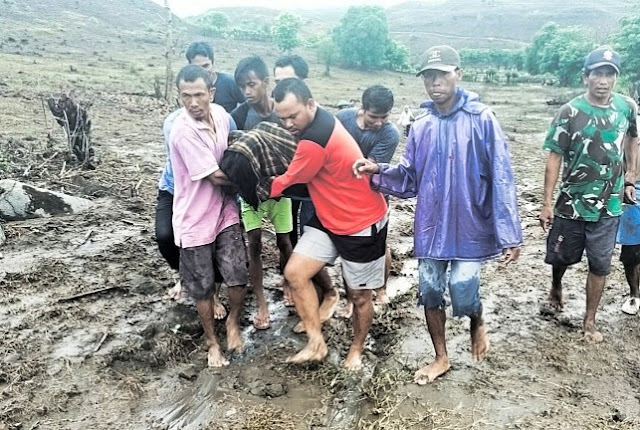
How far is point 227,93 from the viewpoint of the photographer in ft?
15.5

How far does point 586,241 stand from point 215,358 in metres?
2.49

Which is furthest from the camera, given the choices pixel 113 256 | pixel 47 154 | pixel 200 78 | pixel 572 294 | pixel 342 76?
pixel 342 76

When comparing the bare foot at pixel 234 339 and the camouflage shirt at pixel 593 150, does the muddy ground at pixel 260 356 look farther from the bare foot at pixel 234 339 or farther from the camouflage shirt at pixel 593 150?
the camouflage shirt at pixel 593 150

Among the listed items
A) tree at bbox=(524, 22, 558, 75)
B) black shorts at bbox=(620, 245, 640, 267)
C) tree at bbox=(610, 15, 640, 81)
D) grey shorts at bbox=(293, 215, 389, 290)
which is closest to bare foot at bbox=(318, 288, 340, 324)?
grey shorts at bbox=(293, 215, 389, 290)

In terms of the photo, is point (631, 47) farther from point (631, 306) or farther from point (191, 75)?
point (191, 75)

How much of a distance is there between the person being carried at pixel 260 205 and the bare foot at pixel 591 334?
2.08 metres

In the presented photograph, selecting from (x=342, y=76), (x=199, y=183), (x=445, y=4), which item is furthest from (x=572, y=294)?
(x=445, y=4)

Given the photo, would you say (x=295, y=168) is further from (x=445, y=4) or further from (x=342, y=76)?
(x=445, y=4)

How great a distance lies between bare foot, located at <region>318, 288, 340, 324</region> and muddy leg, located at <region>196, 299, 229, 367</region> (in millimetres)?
816

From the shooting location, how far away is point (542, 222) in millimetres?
3871

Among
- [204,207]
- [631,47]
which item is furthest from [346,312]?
[631,47]

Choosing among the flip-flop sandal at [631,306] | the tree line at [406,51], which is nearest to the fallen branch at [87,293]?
the flip-flop sandal at [631,306]

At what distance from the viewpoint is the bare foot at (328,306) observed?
164 inches

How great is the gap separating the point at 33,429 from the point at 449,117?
105 inches
